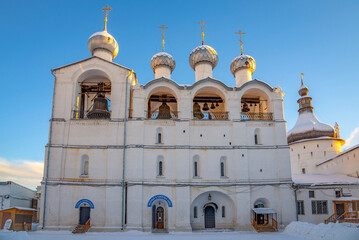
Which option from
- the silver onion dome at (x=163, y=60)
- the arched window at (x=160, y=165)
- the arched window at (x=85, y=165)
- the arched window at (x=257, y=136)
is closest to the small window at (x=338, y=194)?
the arched window at (x=257, y=136)

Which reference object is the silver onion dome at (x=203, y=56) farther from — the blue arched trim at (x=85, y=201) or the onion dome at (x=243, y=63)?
the blue arched trim at (x=85, y=201)

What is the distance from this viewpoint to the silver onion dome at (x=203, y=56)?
29.1 m

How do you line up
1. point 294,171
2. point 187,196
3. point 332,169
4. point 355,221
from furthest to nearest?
1. point 294,171
2. point 332,169
3. point 187,196
4. point 355,221

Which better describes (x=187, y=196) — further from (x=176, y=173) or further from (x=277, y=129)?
(x=277, y=129)

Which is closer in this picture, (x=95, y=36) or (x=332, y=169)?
(x=95, y=36)

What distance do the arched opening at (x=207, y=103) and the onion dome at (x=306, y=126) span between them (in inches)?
474

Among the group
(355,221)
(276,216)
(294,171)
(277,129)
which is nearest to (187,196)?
(276,216)

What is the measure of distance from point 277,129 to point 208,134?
5255mm

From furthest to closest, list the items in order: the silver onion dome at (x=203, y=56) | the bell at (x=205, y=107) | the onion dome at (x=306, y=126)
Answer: the onion dome at (x=306, y=126) → the silver onion dome at (x=203, y=56) → the bell at (x=205, y=107)

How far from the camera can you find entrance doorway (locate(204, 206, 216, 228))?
2428cm

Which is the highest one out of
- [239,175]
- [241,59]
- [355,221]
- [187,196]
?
[241,59]

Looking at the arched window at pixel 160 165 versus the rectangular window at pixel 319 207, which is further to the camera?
the rectangular window at pixel 319 207

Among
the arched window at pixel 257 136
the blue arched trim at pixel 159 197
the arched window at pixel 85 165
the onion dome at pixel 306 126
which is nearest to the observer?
the blue arched trim at pixel 159 197

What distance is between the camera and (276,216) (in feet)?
77.6
